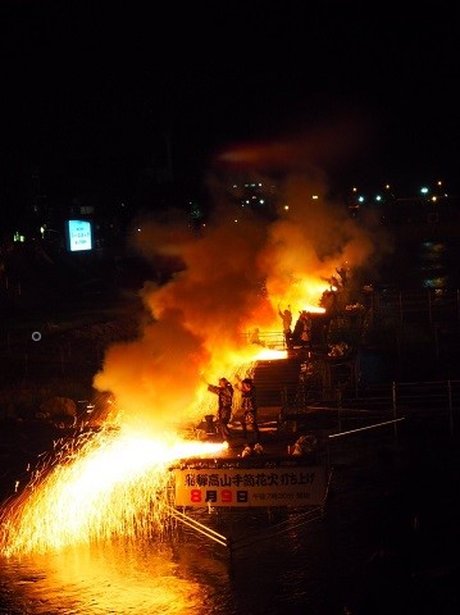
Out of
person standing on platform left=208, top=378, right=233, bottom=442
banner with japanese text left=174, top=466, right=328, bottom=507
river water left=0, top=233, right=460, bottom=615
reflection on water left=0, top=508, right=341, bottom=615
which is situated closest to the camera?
river water left=0, top=233, right=460, bottom=615

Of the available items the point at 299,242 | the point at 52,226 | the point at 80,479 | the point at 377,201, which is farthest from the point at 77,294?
the point at 377,201

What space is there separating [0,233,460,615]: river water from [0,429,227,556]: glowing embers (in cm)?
53

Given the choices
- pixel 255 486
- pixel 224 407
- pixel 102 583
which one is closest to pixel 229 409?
pixel 224 407

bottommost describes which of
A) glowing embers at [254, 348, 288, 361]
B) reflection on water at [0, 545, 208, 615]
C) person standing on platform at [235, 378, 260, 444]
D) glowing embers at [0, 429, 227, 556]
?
reflection on water at [0, 545, 208, 615]

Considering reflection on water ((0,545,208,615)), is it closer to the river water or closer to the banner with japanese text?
the river water

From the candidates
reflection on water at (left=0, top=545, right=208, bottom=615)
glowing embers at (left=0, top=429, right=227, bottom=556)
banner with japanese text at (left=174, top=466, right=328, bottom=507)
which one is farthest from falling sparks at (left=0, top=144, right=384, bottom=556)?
banner with japanese text at (left=174, top=466, right=328, bottom=507)

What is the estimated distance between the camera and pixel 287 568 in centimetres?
1213

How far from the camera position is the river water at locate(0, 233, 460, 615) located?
10.2 m

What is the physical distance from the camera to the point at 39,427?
76.6 ft

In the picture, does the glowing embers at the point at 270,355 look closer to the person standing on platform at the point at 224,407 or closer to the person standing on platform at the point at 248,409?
the person standing on platform at the point at 248,409

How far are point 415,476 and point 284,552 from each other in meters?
3.36

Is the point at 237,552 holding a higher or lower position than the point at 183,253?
lower

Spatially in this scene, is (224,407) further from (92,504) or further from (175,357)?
(92,504)

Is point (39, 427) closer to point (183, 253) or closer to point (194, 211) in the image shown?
point (183, 253)
